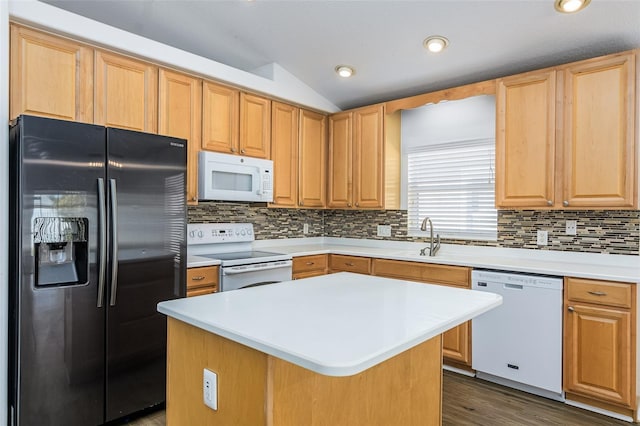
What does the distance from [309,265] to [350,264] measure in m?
0.37

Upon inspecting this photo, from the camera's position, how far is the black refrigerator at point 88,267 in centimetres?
199

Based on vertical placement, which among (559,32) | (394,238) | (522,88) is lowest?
(394,238)

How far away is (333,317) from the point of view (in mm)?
1358

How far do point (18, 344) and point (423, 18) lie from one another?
3058mm

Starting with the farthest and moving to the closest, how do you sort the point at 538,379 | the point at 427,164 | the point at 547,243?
the point at 427,164 < the point at 547,243 < the point at 538,379

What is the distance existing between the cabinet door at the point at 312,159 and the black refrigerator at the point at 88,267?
1622 millimetres

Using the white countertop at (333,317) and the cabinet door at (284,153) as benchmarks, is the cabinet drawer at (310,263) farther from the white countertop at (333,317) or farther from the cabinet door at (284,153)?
the white countertop at (333,317)

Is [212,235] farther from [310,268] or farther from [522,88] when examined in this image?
[522,88]

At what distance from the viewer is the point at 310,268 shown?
3.70 meters

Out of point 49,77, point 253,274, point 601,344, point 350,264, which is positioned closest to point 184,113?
point 49,77

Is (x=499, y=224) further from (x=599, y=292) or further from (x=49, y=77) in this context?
(x=49, y=77)

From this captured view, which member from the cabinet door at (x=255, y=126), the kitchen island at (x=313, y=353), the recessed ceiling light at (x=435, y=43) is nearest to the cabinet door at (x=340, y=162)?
the cabinet door at (x=255, y=126)

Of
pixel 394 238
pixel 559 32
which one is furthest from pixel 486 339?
pixel 559 32

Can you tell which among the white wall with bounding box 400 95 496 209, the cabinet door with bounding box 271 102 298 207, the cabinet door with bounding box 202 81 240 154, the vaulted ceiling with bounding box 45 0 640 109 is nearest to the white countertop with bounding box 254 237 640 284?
the cabinet door with bounding box 271 102 298 207
